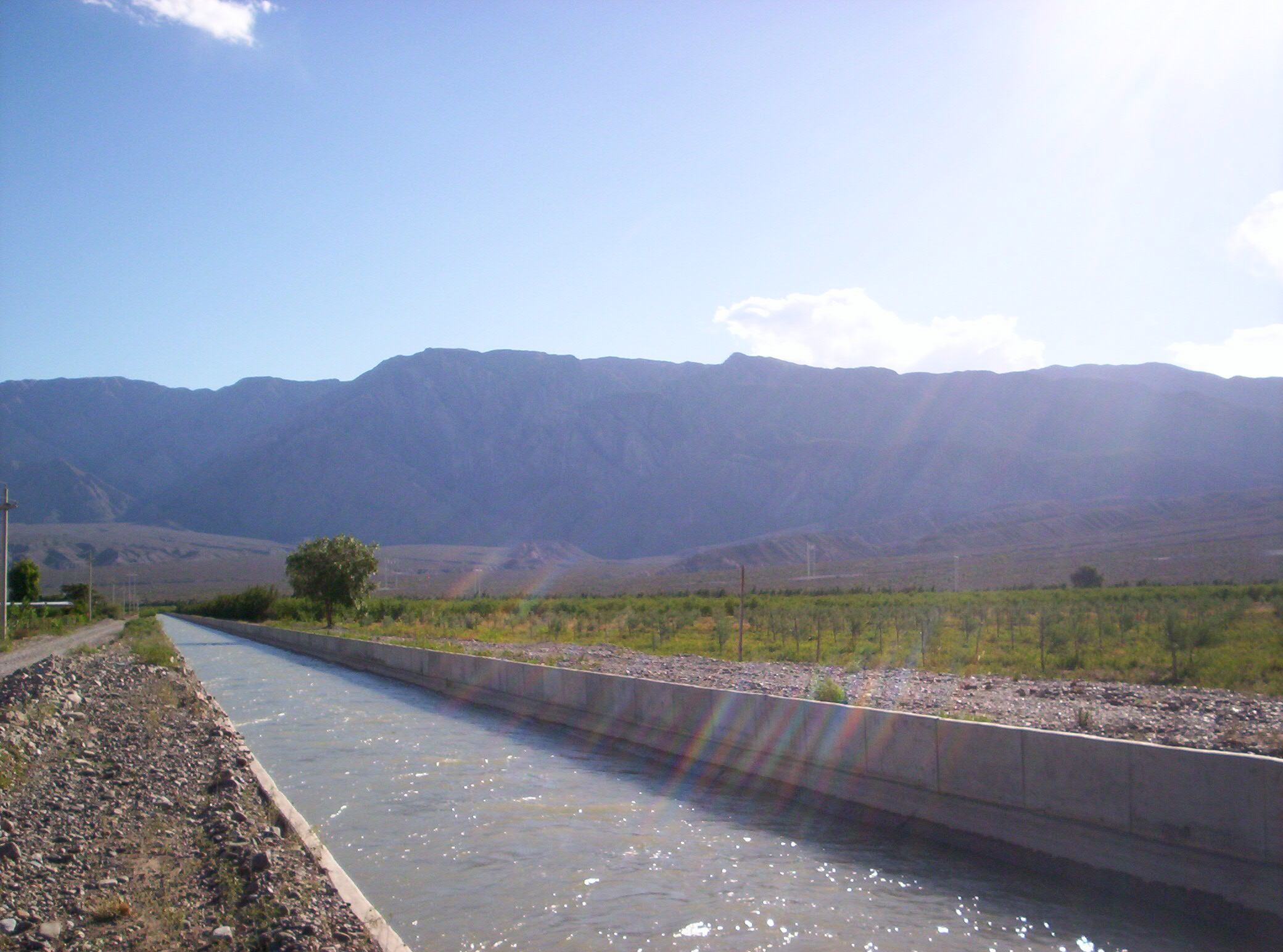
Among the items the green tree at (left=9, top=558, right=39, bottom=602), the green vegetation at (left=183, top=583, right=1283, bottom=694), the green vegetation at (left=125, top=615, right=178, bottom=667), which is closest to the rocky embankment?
the green vegetation at (left=125, top=615, right=178, bottom=667)

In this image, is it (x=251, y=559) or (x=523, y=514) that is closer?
(x=251, y=559)

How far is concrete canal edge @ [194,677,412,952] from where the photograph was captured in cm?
662

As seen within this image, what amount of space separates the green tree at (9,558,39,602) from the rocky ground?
73378 mm

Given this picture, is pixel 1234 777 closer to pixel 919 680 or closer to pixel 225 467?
pixel 919 680

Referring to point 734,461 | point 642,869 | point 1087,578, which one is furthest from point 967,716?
point 734,461

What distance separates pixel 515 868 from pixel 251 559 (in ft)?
476

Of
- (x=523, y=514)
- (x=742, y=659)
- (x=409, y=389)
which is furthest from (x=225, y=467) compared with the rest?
(x=742, y=659)

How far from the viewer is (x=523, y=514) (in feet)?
524

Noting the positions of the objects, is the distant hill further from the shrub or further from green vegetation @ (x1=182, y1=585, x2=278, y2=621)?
the shrub

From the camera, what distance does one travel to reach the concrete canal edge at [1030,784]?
7895mm

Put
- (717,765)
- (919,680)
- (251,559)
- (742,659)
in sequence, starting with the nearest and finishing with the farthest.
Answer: (717,765) < (919,680) < (742,659) < (251,559)

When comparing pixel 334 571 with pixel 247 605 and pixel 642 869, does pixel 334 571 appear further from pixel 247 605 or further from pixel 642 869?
pixel 642 869

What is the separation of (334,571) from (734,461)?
99.4 metres

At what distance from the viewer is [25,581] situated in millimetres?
84312
